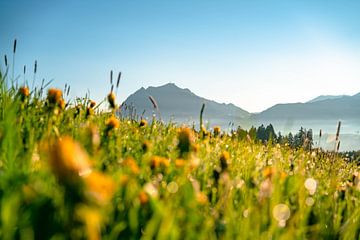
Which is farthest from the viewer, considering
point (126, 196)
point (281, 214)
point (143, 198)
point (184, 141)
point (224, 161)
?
point (184, 141)

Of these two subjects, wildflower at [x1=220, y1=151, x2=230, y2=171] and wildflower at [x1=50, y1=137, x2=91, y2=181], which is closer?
wildflower at [x1=50, y1=137, x2=91, y2=181]

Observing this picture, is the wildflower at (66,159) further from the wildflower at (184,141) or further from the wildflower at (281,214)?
the wildflower at (184,141)

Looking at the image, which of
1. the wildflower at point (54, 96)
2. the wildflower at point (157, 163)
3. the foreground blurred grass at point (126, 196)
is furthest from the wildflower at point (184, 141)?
the wildflower at point (54, 96)

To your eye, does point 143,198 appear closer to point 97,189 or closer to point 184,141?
point 184,141

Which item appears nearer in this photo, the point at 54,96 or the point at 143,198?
the point at 143,198

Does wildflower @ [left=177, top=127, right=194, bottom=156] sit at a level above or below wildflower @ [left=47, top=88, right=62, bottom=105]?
below

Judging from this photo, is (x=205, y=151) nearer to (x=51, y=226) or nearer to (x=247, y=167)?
(x=247, y=167)

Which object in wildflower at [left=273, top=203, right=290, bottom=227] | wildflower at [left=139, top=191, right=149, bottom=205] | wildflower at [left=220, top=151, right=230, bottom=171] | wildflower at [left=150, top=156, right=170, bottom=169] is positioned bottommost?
wildflower at [left=273, top=203, right=290, bottom=227]

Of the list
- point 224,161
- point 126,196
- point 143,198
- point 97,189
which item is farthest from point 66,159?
→ point 224,161

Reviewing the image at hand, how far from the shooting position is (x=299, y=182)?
300 centimetres

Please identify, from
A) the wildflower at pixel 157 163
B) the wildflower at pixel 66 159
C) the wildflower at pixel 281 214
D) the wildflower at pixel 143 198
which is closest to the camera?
the wildflower at pixel 66 159

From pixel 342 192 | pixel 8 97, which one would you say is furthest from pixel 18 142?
pixel 342 192

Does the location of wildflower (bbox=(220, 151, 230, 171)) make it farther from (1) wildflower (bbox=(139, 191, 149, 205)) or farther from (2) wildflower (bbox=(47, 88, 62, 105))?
(2) wildflower (bbox=(47, 88, 62, 105))

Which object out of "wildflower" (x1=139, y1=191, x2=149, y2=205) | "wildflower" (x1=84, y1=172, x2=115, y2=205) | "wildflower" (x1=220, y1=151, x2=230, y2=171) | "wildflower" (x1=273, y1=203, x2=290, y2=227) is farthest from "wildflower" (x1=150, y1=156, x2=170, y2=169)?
"wildflower" (x1=84, y1=172, x2=115, y2=205)
